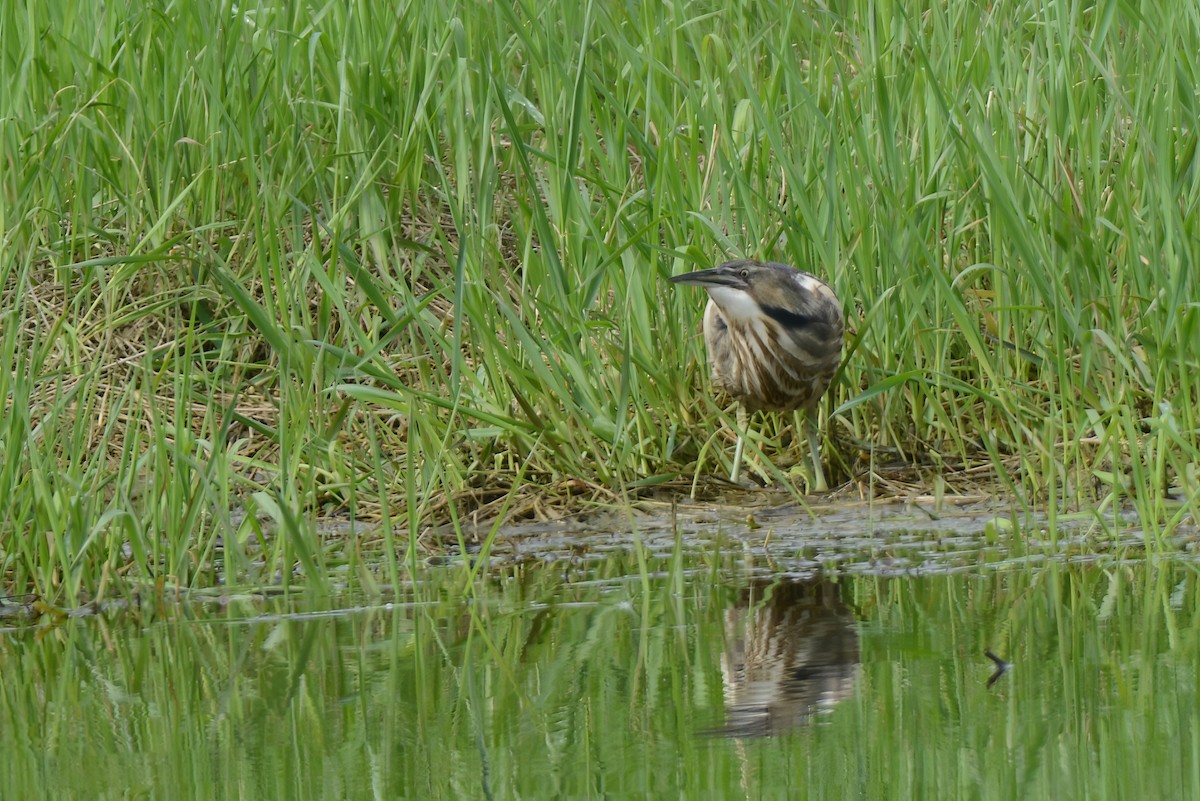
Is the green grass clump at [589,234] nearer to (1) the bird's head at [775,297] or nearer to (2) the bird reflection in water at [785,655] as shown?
(1) the bird's head at [775,297]

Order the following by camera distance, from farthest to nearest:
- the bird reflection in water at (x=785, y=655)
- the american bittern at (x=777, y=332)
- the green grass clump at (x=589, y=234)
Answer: the american bittern at (x=777, y=332) → the green grass clump at (x=589, y=234) → the bird reflection in water at (x=785, y=655)

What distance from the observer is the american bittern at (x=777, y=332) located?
5.21 metres

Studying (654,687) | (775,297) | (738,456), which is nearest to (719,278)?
(775,297)

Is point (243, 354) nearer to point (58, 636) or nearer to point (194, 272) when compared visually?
point (194, 272)

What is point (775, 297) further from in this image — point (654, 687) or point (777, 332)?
point (654, 687)

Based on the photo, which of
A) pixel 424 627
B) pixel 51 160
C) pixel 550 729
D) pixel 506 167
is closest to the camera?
pixel 550 729

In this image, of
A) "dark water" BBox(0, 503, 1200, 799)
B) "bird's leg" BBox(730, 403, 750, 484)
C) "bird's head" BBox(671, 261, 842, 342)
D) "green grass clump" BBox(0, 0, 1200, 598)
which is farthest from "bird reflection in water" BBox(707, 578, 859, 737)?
"bird's head" BBox(671, 261, 842, 342)

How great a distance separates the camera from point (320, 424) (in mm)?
4547

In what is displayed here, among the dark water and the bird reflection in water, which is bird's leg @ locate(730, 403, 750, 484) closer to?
the dark water

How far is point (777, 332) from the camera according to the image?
520 cm

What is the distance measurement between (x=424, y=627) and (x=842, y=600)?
0.81 meters

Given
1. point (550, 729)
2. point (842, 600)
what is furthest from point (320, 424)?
point (550, 729)

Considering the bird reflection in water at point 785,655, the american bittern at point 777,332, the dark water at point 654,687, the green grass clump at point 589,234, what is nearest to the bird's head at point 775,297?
the american bittern at point 777,332

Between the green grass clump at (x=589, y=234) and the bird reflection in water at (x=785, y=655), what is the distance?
0.86 metres
